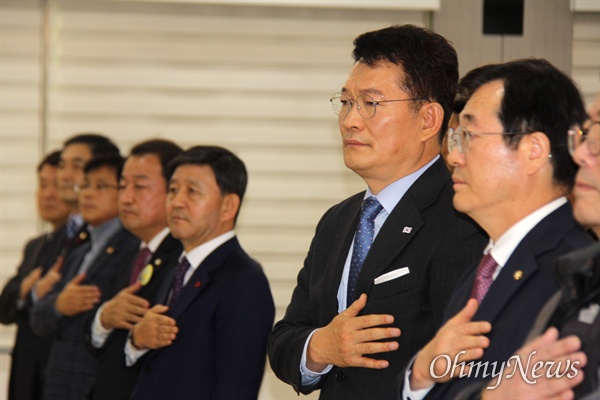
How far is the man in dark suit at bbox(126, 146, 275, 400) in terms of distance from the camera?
3.58 meters

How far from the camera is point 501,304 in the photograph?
213 centimetres

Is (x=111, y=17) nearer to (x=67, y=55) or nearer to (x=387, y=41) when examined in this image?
(x=67, y=55)

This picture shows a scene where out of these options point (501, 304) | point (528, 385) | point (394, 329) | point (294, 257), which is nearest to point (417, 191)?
point (394, 329)

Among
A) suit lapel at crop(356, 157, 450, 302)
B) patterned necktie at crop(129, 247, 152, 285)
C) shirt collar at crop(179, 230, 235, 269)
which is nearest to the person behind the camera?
suit lapel at crop(356, 157, 450, 302)

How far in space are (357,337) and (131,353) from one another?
1.71 meters

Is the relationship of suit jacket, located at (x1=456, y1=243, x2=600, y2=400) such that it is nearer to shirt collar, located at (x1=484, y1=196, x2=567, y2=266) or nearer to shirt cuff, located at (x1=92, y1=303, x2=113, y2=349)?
shirt collar, located at (x1=484, y1=196, x2=567, y2=266)

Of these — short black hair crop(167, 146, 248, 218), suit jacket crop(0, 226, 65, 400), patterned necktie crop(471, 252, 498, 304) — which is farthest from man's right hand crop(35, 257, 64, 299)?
patterned necktie crop(471, 252, 498, 304)

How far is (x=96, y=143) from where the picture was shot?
527 cm

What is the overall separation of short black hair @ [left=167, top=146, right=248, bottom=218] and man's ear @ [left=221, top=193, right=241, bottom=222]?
0.07ft

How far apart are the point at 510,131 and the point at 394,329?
610mm

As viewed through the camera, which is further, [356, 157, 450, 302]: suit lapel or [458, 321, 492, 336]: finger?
[356, 157, 450, 302]: suit lapel

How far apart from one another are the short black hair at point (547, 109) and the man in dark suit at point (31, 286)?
3534 mm

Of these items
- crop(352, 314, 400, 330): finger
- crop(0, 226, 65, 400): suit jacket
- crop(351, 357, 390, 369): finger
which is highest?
crop(352, 314, 400, 330): finger

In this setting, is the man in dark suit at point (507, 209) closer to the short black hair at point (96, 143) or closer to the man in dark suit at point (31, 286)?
the short black hair at point (96, 143)
